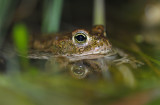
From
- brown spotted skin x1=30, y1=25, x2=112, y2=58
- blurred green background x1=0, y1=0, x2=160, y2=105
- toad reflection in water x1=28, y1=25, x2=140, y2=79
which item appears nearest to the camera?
blurred green background x1=0, y1=0, x2=160, y2=105

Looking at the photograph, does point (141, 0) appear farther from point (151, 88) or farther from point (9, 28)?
point (151, 88)

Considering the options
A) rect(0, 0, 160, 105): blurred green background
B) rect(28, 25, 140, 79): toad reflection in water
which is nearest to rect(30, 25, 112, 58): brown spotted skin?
rect(28, 25, 140, 79): toad reflection in water

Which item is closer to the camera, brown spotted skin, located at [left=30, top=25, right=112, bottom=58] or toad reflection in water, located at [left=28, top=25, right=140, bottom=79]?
toad reflection in water, located at [left=28, top=25, right=140, bottom=79]

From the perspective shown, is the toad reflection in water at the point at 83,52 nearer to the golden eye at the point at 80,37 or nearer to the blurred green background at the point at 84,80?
the golden eye at the point at 80,37

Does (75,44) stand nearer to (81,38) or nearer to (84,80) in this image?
(81,38)

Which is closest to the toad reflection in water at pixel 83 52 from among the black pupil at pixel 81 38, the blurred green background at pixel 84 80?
the black pupil at pixel 81 38

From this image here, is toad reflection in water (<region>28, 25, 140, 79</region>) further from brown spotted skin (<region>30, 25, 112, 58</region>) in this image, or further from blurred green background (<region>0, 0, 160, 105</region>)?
blurred green background (<region>0, 0, 160, 105</region>)

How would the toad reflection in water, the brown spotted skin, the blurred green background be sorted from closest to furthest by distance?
1. the blurred green background
2. the toad reflection in water
3. the brown spotted skin
